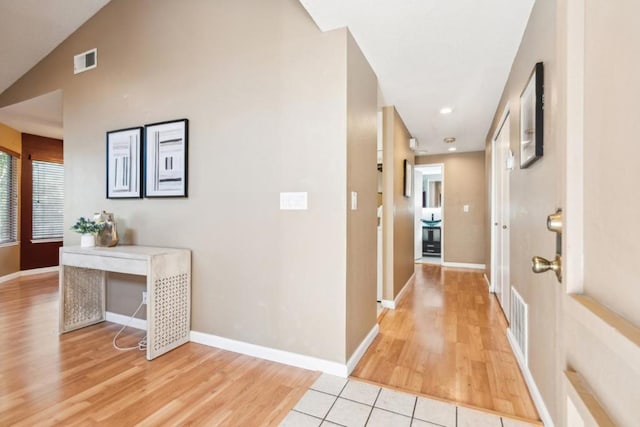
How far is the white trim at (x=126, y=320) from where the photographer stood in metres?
2.76

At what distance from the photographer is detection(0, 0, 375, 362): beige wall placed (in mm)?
1997

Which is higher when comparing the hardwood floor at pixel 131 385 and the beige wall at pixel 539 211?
the beige wall at pixel 539 211

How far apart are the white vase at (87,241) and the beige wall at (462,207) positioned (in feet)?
18.6

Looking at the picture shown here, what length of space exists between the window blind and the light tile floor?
577 cm

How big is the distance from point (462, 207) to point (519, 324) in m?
4.16

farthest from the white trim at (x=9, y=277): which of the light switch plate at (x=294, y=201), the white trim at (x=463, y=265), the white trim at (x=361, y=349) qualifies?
the white trim at (x=463, y=265)

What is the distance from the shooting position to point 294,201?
6.85 feet

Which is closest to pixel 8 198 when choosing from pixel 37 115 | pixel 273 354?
pixel 37 115

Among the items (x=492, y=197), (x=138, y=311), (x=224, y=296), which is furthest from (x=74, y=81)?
(x=492, y=197)

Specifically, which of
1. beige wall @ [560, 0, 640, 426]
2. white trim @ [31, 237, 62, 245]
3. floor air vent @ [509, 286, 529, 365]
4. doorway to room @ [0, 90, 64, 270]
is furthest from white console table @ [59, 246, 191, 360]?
white trim @ [31, 237, 62, 245]

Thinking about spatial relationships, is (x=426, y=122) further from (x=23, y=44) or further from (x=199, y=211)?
(x=23, y=44)

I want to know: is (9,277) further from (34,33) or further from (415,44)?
(415,44)

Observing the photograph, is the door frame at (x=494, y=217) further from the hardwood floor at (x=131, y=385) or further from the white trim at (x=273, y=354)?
the hardwood floor at (x=131, y=385)

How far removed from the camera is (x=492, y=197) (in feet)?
13.0
